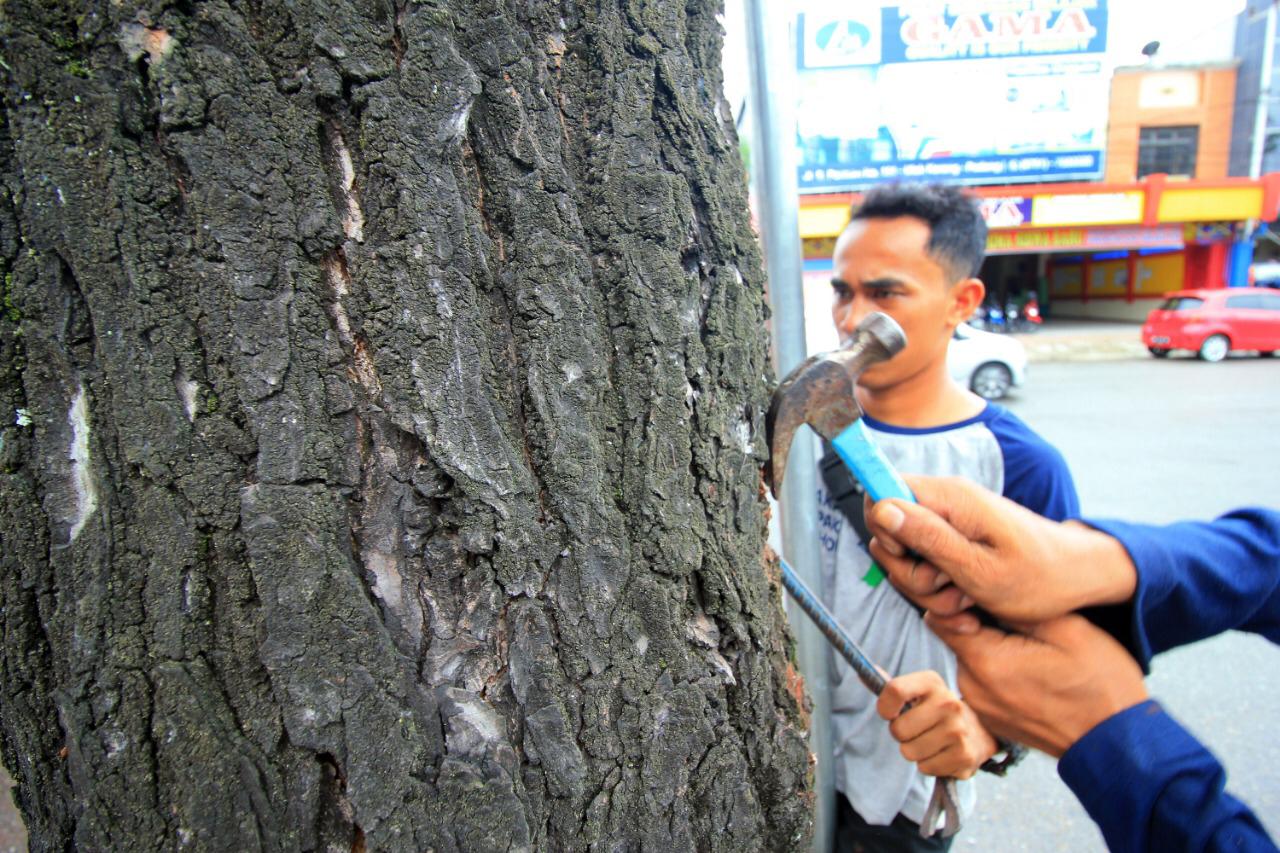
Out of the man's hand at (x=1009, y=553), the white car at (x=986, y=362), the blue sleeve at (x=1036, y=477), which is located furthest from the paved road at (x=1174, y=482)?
the man's hand at (x=1009, y=553)

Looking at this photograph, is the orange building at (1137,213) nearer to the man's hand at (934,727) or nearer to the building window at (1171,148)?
the building window at (1171,148)

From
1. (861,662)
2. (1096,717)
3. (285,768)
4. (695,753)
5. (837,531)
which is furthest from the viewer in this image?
(837,531)

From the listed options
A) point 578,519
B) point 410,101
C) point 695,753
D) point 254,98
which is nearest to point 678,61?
point 410,101

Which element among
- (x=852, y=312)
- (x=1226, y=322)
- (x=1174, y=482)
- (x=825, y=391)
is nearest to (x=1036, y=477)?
(x=852, y=312)

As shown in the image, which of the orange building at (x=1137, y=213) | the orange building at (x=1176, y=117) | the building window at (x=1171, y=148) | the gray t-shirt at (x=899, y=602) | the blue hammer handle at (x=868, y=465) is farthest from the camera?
the building window at (x=1171, y=148)

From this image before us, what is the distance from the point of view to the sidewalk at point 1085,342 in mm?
15328

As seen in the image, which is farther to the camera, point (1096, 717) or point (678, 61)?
point (1096, 717)

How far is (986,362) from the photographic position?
10.3m

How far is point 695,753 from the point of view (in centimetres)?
90

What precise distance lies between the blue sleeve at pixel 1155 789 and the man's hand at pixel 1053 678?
37mm

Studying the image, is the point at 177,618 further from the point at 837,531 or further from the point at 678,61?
the point at 837,531

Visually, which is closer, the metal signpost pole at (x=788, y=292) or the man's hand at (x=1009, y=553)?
the man's hand at (x=1009, y=553)

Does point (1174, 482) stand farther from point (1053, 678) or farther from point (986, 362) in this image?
point (1053, 678)

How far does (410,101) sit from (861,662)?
1337 millimetres
